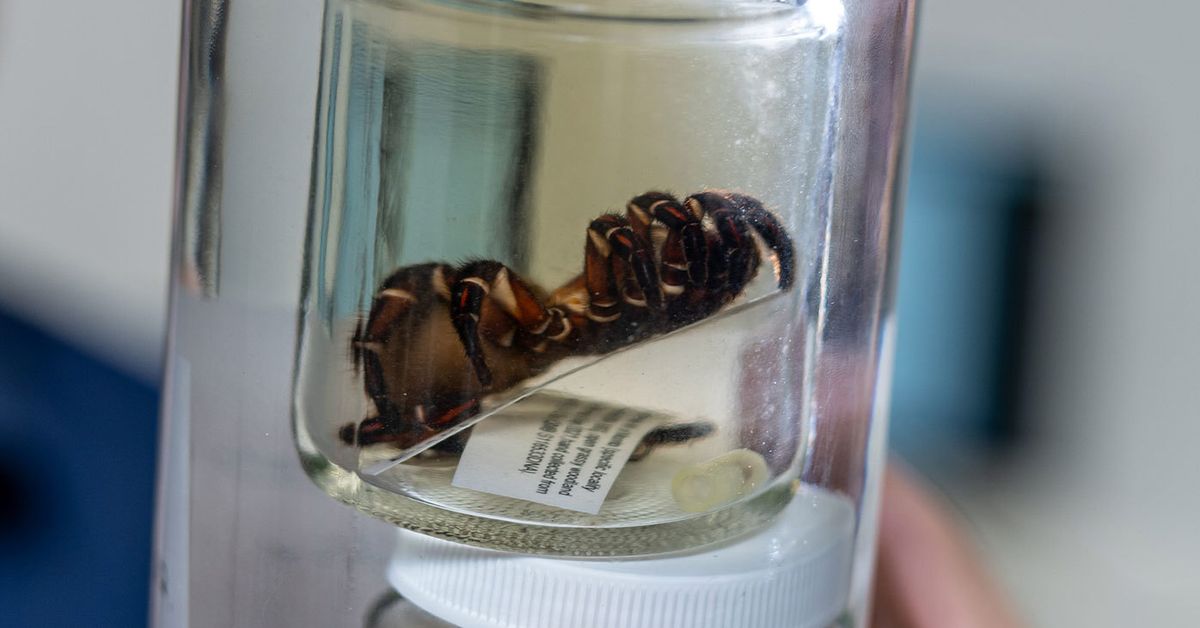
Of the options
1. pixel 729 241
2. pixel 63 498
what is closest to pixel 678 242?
pixel 729 241

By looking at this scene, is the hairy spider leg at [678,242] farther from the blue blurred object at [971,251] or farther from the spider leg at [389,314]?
the blue blurred object at [971,251]

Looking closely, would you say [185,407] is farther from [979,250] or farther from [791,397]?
[979,250]

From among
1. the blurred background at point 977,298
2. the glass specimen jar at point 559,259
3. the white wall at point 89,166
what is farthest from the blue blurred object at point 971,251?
the glass specimen jar at point 559,259

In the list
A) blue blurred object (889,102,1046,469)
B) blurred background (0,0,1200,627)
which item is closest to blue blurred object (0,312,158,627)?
blurred background (0,0,1200,627)

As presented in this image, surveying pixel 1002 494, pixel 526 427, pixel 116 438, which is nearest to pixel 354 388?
pixel 526 427

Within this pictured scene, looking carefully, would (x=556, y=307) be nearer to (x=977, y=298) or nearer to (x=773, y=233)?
(x=773, y=233)

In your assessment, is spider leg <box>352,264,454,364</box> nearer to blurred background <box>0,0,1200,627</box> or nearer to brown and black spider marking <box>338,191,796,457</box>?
brown and black spider marking <box>338,191,796,457</box>
